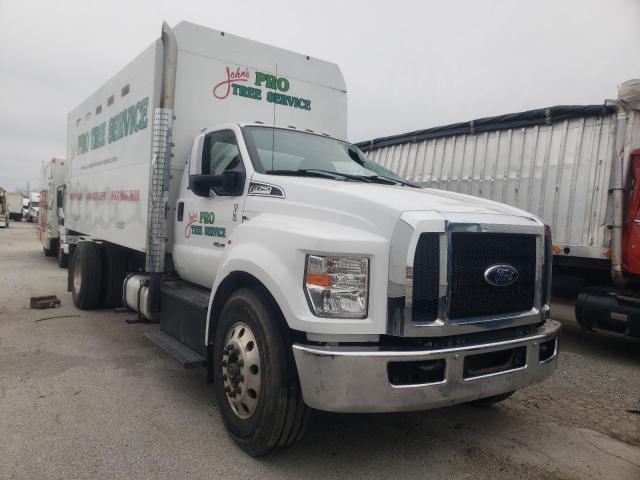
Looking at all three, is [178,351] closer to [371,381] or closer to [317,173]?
[317,173]

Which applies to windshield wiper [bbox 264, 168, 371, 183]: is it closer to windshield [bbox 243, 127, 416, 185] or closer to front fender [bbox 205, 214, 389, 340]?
windshield [bbox 243, 127, 416, 185]

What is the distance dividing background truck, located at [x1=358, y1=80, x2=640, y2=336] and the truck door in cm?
476

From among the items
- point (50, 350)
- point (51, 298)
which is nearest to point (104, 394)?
point (50, 350)

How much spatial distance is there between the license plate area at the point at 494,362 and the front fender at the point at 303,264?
25.3 inches

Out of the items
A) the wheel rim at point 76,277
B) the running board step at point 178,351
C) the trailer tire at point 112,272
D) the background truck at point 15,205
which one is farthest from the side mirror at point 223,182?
the background truck at point 15,205

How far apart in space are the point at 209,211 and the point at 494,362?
2593 mm

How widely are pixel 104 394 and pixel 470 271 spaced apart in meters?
3.22

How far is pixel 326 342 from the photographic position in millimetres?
2807

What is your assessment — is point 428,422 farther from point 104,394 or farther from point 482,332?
point 104,394

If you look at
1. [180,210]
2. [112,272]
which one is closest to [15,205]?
[112,272]

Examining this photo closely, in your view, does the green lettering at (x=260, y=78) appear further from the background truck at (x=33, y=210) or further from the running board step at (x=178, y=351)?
the background truck at (x=33, y=210)

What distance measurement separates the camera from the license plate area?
2.99 meters

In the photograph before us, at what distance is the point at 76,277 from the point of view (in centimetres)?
773

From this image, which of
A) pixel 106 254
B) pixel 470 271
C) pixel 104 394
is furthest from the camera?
pixel 106 254
